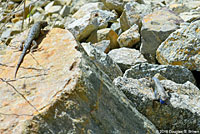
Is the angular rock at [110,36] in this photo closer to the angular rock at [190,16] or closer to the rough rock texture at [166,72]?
the angular rock at [190,16]

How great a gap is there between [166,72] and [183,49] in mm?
534

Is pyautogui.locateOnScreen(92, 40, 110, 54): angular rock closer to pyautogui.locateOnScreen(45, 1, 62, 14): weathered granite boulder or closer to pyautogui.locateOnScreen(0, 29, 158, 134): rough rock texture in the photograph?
pyautogui.locateOnScreen(0, 29, 158, 134): rough rock texture

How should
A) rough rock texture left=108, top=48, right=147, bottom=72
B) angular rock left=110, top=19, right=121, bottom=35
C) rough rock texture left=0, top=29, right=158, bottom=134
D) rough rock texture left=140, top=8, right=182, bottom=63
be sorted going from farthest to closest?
angular rock left=110, top=19, right=121, bottom=35 → rough rock texture left=140, top=8, right=182, bottom=63 → rough rock texture left=108, top=48, right=147, bottom=72 → rough rock texture left=0, top=29, right=158, bottom=134

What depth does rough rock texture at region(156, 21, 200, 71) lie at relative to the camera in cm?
441

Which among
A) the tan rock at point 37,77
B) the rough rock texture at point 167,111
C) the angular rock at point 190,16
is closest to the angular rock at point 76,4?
the angular rock at point 190,16

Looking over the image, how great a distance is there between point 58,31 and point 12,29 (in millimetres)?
6288

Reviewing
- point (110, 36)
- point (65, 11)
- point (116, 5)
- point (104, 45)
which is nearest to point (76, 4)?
point (65, 11)

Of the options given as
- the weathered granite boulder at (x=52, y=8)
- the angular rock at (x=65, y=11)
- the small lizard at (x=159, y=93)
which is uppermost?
the small lizard at (x=159, y=93)

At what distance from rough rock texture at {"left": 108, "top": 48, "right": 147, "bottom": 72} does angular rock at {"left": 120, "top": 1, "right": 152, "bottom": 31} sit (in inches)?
44.4

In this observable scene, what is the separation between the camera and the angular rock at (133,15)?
619 cm

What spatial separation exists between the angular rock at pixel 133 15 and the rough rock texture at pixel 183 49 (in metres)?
1.56

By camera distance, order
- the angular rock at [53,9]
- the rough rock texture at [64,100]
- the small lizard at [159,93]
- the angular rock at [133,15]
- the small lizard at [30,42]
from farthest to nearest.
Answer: the angular rock at [53,9], the angular rock at [133,15], the small lizard at [159,93], the small lizard at [30,42], the rough rock texture at [64,100]

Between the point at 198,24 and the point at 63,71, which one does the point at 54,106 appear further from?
the point at 198,24

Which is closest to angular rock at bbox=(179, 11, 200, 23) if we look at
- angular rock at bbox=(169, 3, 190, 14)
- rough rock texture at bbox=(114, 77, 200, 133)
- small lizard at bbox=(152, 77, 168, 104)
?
angular rock at bbox=(169, 3, 190, 14)
